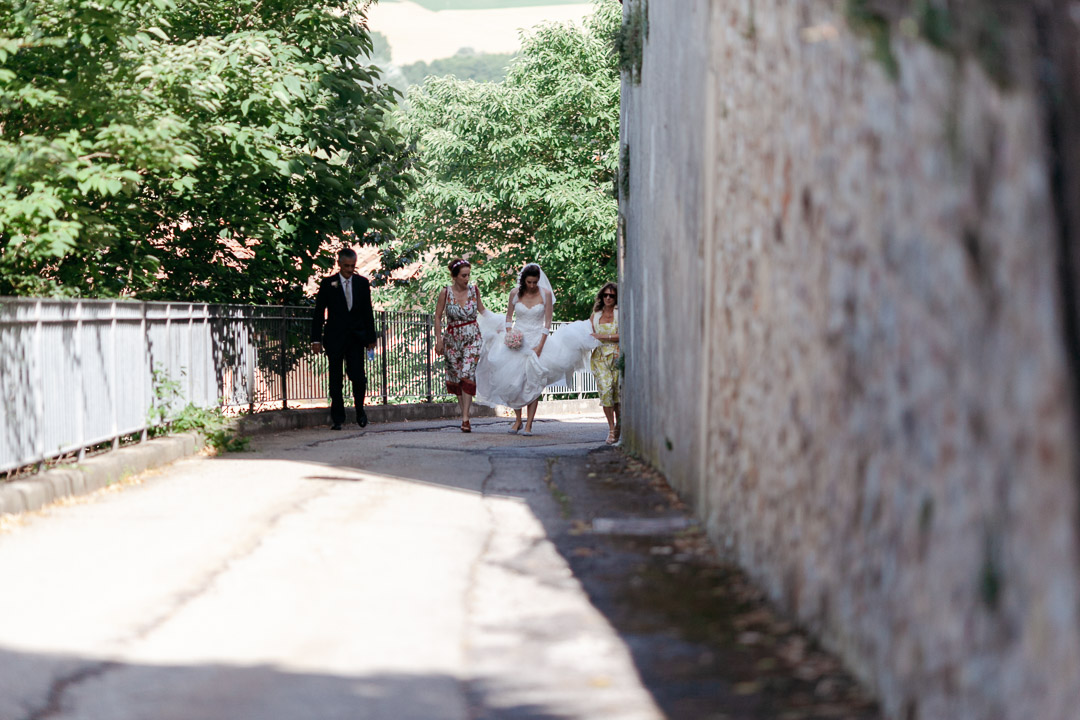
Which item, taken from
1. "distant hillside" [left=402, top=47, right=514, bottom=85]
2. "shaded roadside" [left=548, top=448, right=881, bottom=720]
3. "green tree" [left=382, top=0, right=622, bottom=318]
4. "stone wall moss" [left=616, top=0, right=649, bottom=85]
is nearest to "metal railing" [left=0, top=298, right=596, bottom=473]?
"shaded roadside" [left=548, top=448, right=881, bottom=720]

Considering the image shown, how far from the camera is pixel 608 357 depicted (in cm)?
1452

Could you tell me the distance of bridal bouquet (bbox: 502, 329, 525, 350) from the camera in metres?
15.9

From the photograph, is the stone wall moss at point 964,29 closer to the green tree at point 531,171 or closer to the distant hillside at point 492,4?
the green tree at point 531,171

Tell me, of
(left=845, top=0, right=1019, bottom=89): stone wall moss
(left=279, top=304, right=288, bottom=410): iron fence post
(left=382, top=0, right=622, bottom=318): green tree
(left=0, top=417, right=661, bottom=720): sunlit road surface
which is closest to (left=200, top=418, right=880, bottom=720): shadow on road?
(left=0, top=417, right=661, bottom=720): sunlit road surface

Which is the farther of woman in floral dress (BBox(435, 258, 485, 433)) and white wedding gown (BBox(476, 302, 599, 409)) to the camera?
white wedding gown (BBox(476, 302, 599, 409))

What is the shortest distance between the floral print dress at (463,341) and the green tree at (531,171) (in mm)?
17597

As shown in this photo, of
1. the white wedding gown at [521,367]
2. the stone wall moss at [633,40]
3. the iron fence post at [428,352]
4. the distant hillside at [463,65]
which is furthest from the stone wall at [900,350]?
the distant hillside at [463,65]

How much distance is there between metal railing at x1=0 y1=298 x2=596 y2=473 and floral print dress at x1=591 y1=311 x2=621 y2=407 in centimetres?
397

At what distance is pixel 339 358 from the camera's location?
50.3ft

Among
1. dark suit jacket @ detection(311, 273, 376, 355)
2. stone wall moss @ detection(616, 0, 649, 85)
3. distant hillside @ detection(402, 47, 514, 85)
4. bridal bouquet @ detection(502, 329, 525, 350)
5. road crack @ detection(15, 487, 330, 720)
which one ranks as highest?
distant hillside @ detection(402, 47, 514, 85)

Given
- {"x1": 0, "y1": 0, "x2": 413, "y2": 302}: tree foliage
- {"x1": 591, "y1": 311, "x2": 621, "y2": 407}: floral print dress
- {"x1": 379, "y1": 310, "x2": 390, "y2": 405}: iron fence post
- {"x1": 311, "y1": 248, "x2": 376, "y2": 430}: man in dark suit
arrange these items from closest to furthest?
{"x1": 0, "y1": 0, "x2": 413, "y2": 302}: tree foliage < {"x1": 591, "y1": 311, "x2": 621, "y2": 407}: floral print dress < {"x1": 311, "y1": 248, "x2": 376, "y2": 430}: man in dark suit < {"x1": 379, "y1": 310, "x2": 390, "y2": 405}: iron fence post

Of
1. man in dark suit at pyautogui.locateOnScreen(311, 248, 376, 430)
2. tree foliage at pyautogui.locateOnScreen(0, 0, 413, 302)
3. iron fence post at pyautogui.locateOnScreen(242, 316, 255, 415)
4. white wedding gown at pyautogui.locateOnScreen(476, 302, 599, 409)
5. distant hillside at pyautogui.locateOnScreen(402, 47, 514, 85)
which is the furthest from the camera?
distant hillside at pyautogui.locateOnScreen(402, 47, 514, 85)

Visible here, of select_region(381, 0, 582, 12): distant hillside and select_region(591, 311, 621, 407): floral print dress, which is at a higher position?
select_region(381, 0, 582, 12): distant hillside

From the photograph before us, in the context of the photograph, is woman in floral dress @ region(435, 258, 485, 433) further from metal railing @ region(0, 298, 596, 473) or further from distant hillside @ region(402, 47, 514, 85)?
distant hillside @ region(402, 47, 514, 85)
